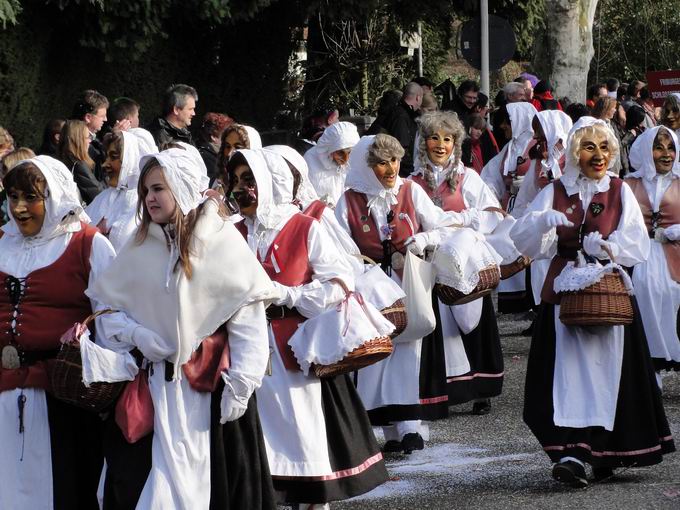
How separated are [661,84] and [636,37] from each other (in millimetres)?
22123

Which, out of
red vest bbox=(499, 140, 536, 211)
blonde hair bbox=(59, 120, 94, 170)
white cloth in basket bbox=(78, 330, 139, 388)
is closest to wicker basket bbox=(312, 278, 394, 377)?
white cloth in basket bbox=(78, 330, 139, 388)

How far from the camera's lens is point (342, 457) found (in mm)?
6758

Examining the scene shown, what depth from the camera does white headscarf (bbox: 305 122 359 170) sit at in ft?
36.6

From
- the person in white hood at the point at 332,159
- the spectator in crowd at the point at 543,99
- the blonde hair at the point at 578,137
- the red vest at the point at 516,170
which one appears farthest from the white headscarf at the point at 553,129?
the spectator in crowd at the point at 543,99

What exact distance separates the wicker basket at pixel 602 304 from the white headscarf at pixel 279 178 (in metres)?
1.67

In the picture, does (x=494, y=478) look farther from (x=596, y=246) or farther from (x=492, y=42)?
(x=492, y=42)

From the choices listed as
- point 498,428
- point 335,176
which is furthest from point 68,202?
point 335,176

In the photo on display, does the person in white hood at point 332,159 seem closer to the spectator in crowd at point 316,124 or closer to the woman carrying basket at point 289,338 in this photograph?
the spectator in crowd at point 316,124

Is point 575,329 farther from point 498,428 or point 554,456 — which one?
point 498,428

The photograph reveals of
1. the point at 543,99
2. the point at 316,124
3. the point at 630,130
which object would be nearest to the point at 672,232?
the point at 316,124

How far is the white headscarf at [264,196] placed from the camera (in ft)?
21.5

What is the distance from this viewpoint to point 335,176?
1146 cm

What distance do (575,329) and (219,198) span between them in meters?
2.63

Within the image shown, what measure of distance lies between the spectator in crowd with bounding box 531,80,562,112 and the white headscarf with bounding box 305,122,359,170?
5532mm
